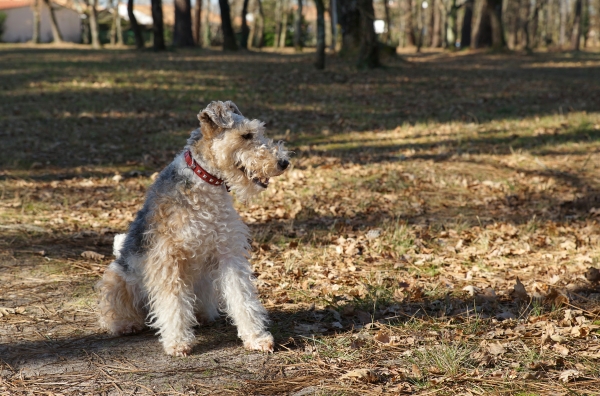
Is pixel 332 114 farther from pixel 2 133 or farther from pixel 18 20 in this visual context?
pixel 18 20

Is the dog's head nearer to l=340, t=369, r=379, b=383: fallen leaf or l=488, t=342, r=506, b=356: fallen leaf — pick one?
l=340, t=369, r=379, b=383: fallen leaf

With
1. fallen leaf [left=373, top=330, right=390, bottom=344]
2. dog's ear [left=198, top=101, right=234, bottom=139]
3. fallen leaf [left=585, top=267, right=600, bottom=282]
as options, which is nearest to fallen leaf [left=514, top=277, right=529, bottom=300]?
fallen leaf [left=585, top=267, right=600, bottom=282]

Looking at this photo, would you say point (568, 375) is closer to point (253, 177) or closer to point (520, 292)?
point (520, 292)

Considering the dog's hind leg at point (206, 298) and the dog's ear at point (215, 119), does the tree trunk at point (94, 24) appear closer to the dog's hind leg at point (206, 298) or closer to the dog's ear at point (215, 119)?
the dog's hind leg at point (206, 298)

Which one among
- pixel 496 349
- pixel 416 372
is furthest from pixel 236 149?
pixel 496 349

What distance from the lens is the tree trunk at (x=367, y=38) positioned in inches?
836

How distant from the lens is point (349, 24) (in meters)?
23.4

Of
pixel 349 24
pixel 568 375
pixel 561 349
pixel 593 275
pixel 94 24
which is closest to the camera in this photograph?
pixel 568 375

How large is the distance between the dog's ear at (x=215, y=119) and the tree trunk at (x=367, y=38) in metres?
17.9

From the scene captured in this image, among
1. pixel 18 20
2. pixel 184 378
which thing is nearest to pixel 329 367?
pixel 184 378

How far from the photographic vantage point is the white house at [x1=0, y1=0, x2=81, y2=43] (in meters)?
65.1

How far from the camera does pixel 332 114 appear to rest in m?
16.0

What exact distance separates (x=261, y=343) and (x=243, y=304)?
299 mm

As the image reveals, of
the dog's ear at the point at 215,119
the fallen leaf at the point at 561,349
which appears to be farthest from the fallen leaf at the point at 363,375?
the dog's ear at the point at 215,119
